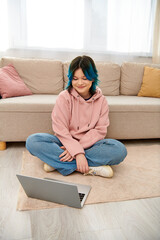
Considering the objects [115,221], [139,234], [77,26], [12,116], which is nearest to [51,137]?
[12,116]

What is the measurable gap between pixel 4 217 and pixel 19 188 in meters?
0.25

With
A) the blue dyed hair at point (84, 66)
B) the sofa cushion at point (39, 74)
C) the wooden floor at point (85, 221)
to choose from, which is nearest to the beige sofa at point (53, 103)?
the sofa cushion at point (39, 74)

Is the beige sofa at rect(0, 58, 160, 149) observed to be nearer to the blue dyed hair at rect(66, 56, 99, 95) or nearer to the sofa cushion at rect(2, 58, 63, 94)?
the sofa cushion at rect(2, 58, 63, 94)

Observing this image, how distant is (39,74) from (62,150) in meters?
1.14

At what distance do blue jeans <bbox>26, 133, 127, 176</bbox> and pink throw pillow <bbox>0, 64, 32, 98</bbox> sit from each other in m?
0.75

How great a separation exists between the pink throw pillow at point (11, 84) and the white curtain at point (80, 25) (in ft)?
1.82

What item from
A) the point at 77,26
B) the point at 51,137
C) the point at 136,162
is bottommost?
the point at 136,162

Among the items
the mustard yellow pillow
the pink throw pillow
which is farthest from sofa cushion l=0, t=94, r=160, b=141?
the mustard yellow pillow

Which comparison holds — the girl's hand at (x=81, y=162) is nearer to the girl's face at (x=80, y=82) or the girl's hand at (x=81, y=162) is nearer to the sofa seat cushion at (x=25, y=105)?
the girl's face at (x=80, y=82)

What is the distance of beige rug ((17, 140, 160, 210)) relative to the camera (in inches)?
46.2

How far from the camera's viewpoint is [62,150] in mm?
1414

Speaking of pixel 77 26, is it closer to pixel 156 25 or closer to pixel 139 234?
pixel 156 25

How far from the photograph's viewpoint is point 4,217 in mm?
1020

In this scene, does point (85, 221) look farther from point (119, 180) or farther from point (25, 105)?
point (25, 105)
